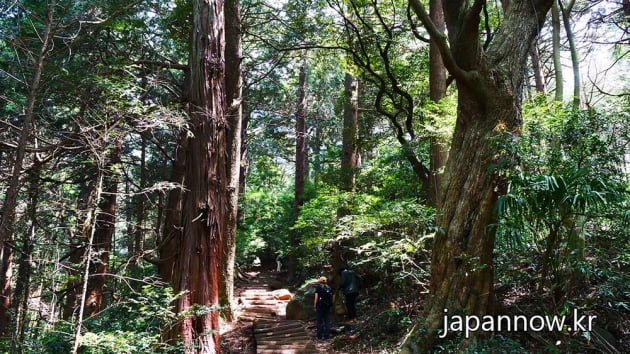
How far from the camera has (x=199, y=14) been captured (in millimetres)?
6281

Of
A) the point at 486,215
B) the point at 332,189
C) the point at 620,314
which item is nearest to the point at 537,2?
the point at 486,215

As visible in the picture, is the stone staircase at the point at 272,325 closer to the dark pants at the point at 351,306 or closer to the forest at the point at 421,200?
the forest at the point at 421,200

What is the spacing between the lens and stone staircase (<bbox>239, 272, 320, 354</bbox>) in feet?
25.0

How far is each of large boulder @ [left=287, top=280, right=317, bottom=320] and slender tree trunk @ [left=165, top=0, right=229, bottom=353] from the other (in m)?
4.70

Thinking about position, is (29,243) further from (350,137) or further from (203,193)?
(350,137)

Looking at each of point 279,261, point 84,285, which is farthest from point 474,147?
point 279,261

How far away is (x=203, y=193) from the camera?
5930 millimetres

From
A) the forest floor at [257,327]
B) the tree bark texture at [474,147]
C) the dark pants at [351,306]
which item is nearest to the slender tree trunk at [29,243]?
the forest floor at [257,327]

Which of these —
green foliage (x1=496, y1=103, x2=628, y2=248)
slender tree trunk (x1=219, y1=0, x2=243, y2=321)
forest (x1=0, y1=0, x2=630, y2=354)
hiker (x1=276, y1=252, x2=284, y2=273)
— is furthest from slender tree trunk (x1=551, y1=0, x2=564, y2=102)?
hiker (x1=276, y1=252, x2=284, y2=273)

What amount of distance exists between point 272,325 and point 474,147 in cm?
601

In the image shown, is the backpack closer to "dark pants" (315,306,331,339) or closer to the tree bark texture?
"dark pants" (315,306,331,339)

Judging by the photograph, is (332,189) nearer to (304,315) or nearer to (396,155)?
(396,155)

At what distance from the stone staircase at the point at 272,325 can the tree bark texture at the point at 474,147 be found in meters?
3.15

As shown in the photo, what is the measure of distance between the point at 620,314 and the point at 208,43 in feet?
21.8
